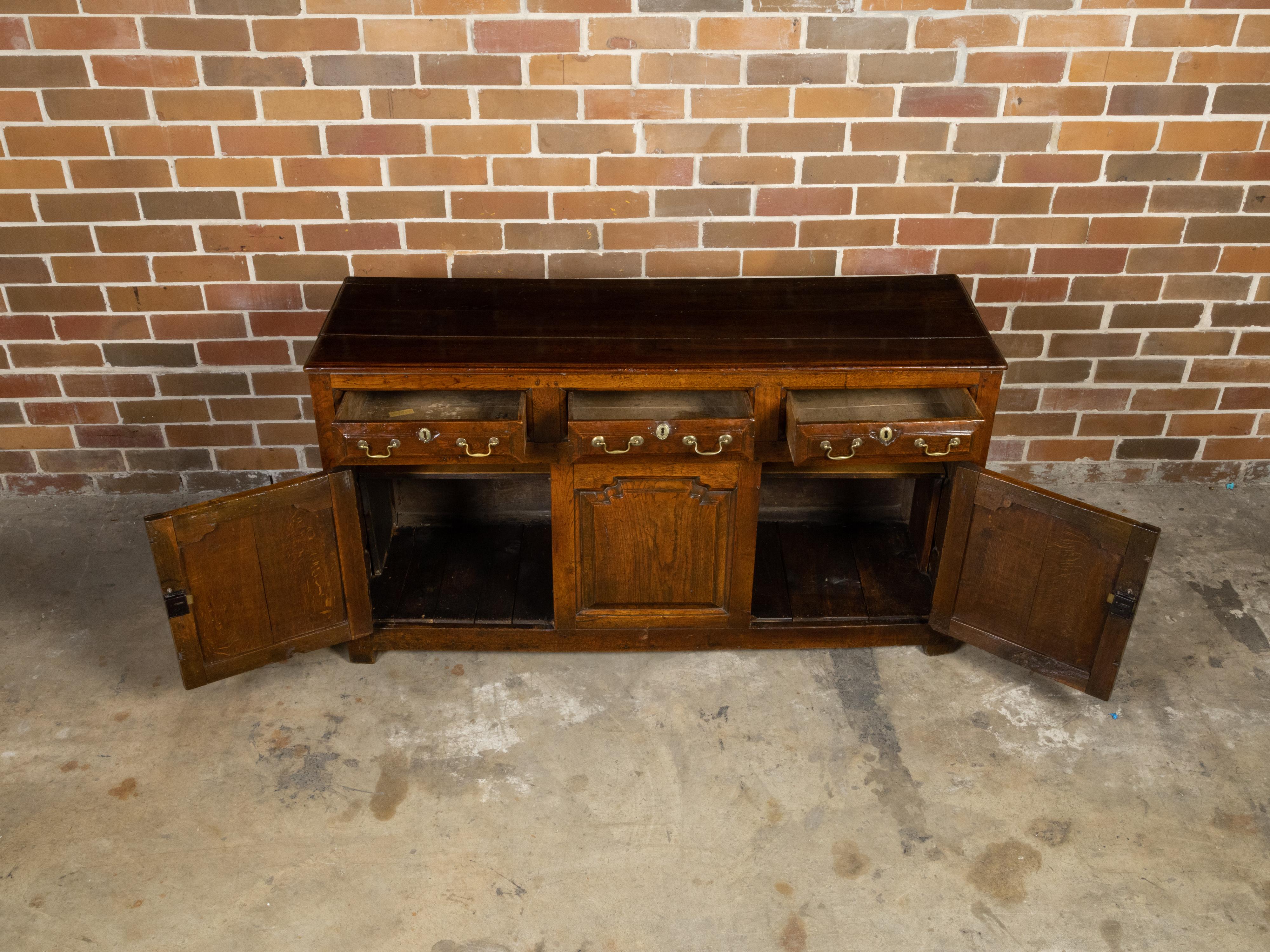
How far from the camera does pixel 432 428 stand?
242cm

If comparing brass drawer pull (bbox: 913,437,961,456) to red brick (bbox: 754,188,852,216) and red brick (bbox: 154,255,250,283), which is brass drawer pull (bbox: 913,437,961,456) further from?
red brick (bbox: 154,255,250,283)

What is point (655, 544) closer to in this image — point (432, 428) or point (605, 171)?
point (432, 428)

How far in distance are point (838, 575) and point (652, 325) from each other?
36.2 inches

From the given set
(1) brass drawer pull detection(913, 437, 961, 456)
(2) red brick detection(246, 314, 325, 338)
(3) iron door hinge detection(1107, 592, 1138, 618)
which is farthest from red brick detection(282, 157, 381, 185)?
(3) iron door hinge detection(1107, 592, 1138, 618)

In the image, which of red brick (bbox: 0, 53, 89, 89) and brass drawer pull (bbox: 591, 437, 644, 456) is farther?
red brick (bbox: 0, 53, 89, 89)

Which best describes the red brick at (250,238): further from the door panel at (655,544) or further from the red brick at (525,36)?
the door panel at (655,544)

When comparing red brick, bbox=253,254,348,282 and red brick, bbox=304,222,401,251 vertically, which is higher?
red brick, bbox=304,222,401,251

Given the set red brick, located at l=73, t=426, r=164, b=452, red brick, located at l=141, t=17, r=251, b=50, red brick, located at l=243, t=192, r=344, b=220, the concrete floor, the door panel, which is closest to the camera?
the concrete floor

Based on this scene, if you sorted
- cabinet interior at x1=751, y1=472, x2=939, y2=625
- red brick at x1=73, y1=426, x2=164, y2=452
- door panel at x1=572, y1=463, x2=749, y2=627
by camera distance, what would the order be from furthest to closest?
red brick at x1=73, y1=426, x2=164, y2=452
cabinet interior at x1=751, y1=472, x2=939, y2=625
door panel at x1=572, y1=463, x2=749, y2=627

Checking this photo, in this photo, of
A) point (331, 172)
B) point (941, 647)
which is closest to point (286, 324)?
point (331, 172)

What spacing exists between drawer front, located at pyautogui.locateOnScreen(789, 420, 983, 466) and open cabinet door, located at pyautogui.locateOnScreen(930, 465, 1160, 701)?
0.41ft

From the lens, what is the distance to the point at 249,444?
3.43 m

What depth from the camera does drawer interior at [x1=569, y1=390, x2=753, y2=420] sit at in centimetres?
246

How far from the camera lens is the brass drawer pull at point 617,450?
2434mm
